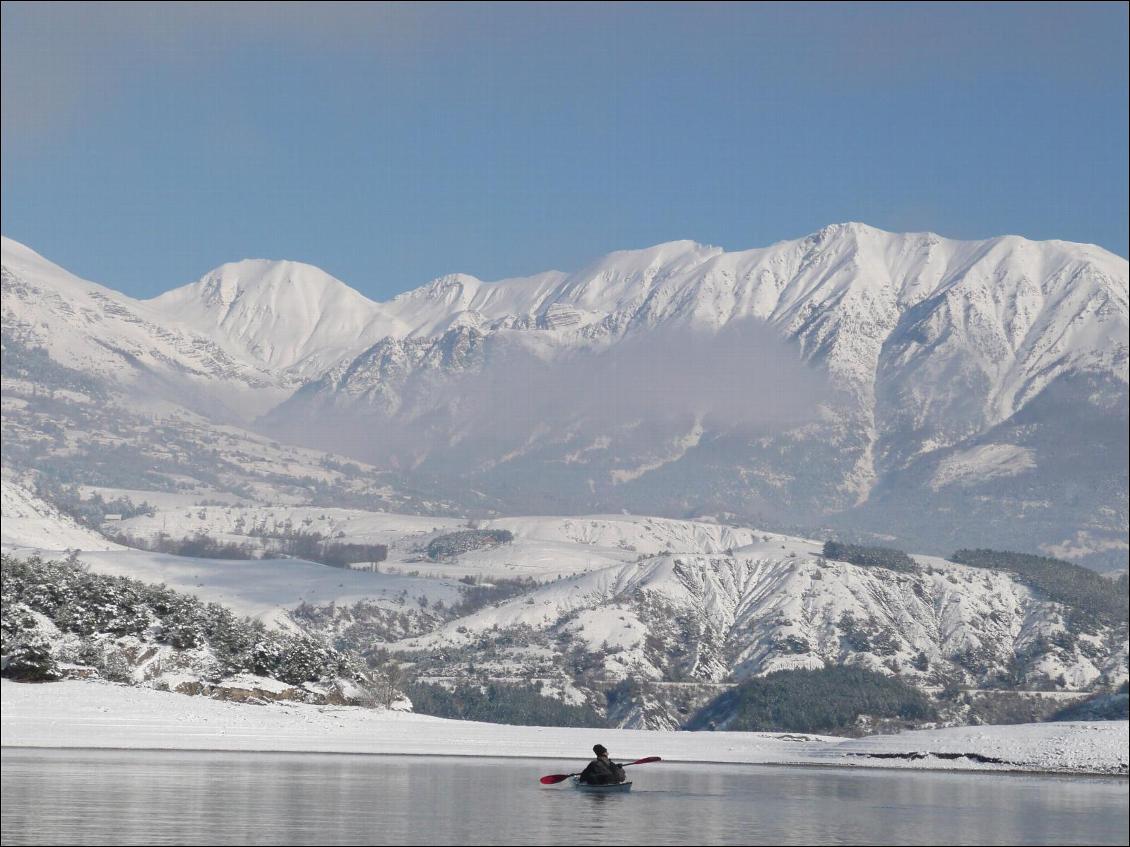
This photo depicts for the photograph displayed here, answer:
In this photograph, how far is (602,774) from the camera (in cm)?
9044

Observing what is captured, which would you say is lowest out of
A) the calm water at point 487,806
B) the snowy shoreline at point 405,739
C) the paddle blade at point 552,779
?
the calm water at point 487,806

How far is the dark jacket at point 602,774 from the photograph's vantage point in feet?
297

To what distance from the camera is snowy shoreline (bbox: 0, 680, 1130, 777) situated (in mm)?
111562

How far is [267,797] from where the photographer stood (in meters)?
79.3

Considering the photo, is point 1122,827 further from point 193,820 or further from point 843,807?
point 193,820

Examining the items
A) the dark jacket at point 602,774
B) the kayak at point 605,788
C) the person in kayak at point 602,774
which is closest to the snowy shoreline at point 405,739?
the kayak at point 605,788

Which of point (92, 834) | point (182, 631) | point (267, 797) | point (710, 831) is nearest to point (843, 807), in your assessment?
point (710, 831)

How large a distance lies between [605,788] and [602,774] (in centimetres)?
75

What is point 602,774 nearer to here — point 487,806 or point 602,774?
point 602,774

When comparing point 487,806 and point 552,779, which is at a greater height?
point 552,779

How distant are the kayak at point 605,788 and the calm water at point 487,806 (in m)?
0.57

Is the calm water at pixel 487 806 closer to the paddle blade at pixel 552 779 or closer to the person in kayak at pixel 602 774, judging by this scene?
the paddle blade at pixel 552 779

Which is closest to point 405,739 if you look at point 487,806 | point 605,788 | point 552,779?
point 552,779

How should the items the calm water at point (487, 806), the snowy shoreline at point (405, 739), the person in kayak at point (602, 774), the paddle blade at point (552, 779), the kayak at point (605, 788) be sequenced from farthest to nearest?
1. the snowy shoreline at point (405, 739)
2. the paddle blade at point (552, 779)
3. the person in kayak at point (602, 774)
4. the kayak at point (605, 788)
5. the calm water at point (487, 806)
